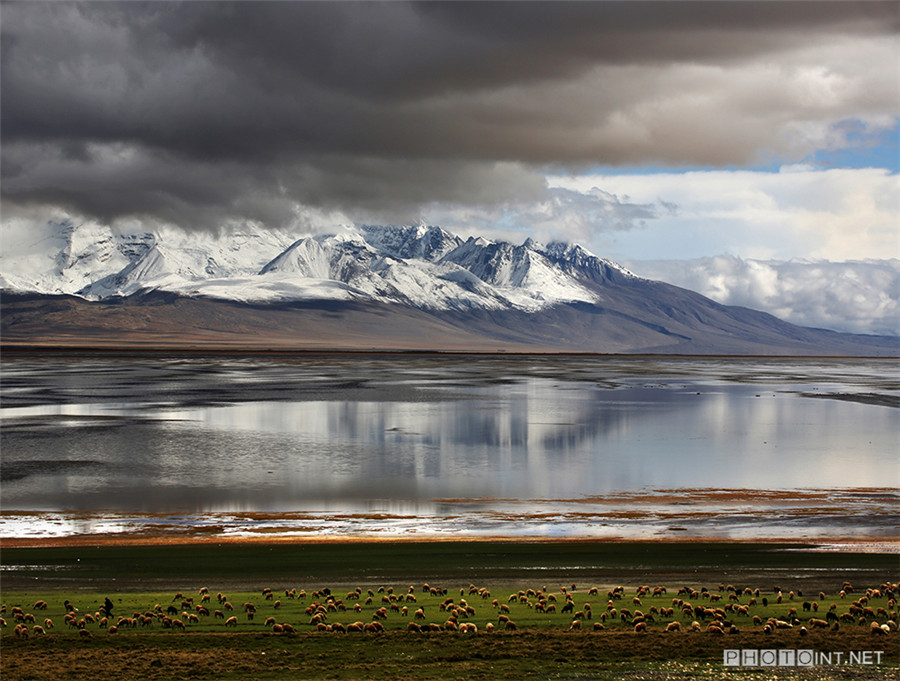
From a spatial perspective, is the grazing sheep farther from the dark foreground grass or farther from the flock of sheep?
the dark foreground grass

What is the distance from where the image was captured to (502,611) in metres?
18.8

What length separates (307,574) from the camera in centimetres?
2364

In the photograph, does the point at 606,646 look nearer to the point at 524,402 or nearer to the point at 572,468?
the point at 572,468

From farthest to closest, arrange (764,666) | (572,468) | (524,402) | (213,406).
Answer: (524,402)
(213,406)
(572,468)
(764,666)

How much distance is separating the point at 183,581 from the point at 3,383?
96387mm

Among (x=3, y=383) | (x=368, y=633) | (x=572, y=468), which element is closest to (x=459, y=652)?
(x=368, y=633)

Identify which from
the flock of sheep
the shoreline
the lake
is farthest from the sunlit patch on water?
the flock of sheep

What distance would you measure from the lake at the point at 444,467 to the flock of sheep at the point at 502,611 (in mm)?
9090

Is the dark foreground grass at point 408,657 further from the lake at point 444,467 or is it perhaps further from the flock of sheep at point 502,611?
the lake at point 444,467

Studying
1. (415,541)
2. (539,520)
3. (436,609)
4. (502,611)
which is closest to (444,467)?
(539,520)

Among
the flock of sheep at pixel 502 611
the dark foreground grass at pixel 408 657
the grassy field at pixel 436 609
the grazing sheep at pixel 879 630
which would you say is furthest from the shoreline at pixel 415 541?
the dark foreground grass at pixel 408 657

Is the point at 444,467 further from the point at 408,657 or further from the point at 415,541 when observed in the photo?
the point at 408,657

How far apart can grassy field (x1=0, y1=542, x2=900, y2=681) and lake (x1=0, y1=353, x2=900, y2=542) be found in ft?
12.8

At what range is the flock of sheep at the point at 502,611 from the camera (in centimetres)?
1722
